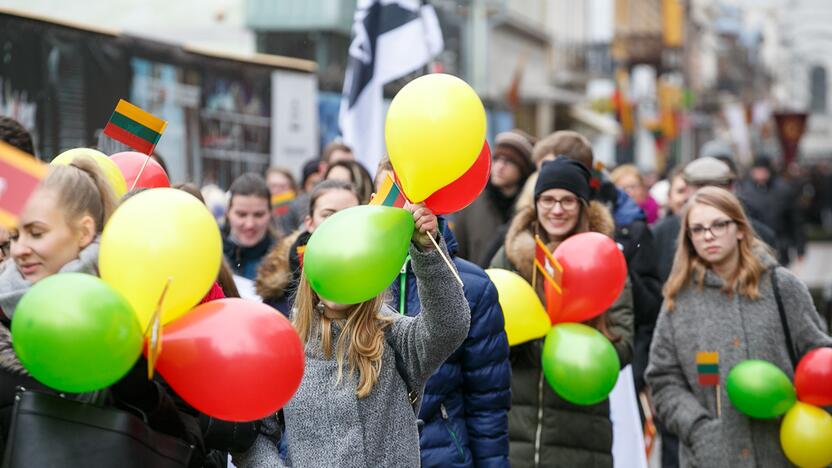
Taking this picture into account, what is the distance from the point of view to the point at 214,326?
2.83m

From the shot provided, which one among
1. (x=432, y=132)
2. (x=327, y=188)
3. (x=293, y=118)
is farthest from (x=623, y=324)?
(x=293, y=118)

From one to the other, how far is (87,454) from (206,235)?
572 millimetres

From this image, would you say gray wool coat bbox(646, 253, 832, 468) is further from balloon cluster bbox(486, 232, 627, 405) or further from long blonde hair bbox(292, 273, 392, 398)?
long blonde hair bbox(292, 273, 392, 398)

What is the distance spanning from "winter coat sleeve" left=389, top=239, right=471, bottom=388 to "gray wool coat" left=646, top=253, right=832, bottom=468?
191 cm

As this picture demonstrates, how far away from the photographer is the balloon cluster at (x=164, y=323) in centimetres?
257

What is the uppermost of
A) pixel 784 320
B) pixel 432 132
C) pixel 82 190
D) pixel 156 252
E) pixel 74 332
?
pixel 432 132

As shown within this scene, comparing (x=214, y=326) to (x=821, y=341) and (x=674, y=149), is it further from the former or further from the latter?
(x=674, y=149)

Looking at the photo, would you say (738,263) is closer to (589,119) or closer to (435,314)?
(435,314)

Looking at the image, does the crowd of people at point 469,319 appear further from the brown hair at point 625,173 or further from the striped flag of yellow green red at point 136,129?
the brown hair at point 625,173

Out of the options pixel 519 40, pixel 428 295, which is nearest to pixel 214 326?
pixel 428 295

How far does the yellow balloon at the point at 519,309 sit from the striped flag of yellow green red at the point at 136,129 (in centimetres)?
149

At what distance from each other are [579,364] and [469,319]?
139 centimetres

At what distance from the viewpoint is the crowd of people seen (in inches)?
118

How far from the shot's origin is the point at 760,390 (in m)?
4.66
